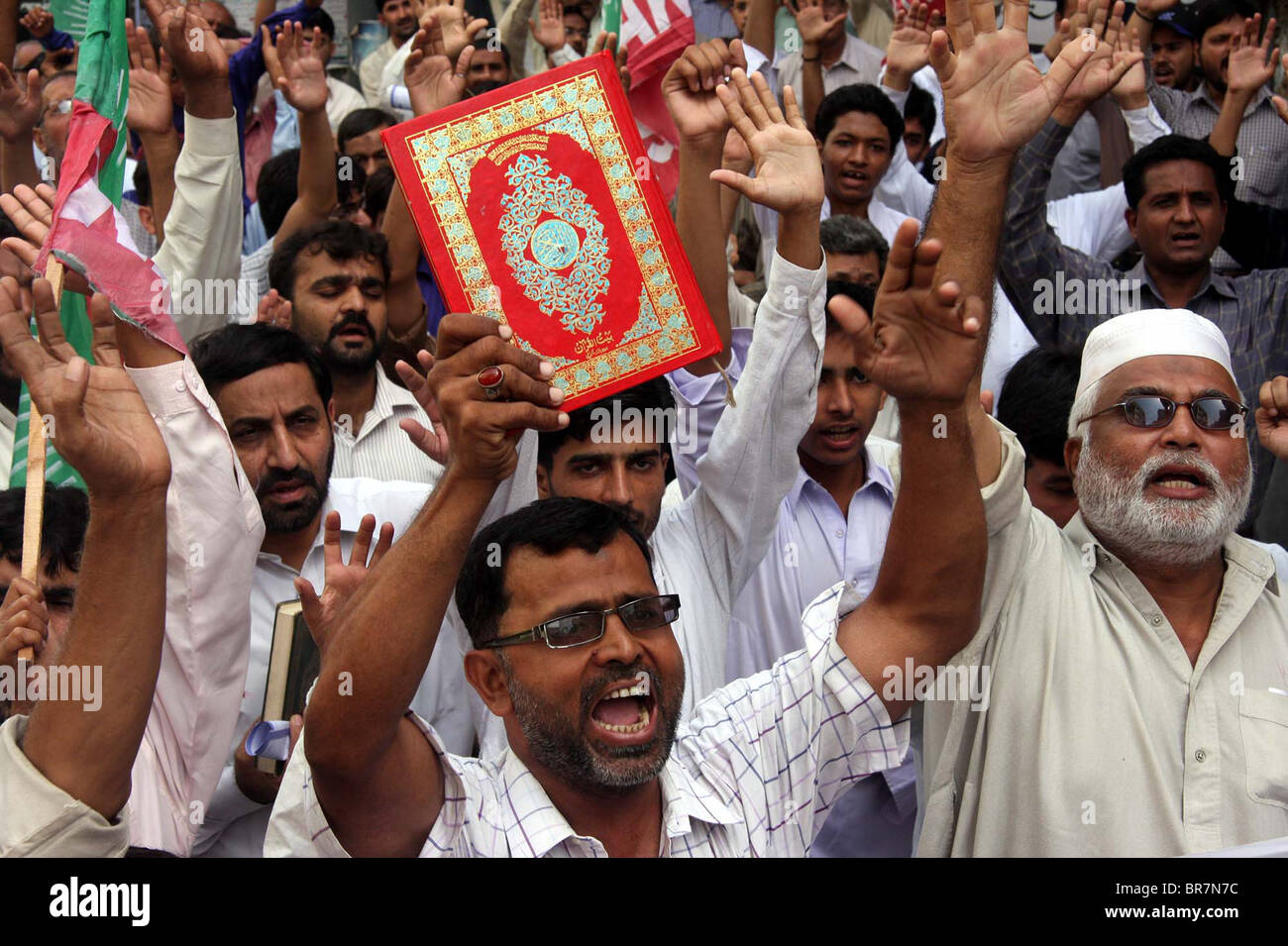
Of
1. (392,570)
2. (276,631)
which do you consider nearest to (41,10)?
(276,631)

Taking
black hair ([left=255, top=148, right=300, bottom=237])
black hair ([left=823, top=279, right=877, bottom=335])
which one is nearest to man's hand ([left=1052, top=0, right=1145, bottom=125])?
black hair ([left=823, top=279, right=877, bottom=335])

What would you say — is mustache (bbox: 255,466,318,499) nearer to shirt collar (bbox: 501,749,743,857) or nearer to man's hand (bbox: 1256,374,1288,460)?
shirt collar (bbox: 501,749,743,857)

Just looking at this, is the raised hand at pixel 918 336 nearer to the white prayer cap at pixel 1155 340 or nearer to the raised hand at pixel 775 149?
the raised hand at pixel 775 149

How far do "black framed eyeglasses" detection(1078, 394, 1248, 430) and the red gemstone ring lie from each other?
1.43m

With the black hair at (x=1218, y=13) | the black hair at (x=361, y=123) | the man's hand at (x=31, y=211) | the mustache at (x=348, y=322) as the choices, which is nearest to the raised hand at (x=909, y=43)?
the black hair at (x=1218, y=13)

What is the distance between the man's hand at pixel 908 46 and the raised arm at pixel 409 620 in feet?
14.4

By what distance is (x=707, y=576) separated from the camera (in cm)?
354

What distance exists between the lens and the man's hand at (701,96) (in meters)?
3.82

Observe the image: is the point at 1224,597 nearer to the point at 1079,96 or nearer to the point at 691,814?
the point at 691,814

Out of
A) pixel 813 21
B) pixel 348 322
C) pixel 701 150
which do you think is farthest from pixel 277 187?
pixel 701 150

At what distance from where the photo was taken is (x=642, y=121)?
15.5ft

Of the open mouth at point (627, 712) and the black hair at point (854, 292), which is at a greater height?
the black hair at point (854, 292)

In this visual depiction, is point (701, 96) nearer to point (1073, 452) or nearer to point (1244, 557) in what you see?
point (1073, 452)

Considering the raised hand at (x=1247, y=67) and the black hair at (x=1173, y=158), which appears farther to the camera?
the raised hand at (x=1247, y=67)
